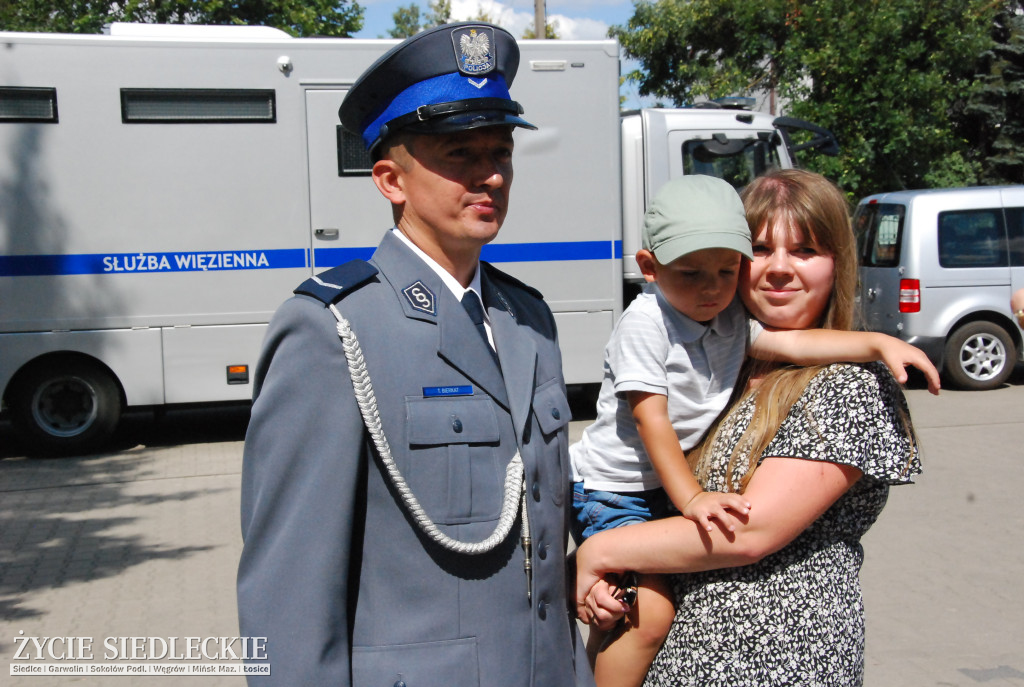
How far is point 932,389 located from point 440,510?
36.5 inches

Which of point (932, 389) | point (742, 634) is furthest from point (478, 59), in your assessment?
point (742, 634)

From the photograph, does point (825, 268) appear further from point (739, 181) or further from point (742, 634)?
point (739, 181)

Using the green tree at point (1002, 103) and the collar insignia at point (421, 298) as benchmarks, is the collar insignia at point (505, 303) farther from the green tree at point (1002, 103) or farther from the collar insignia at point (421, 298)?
the green tree at point (1002, 103)

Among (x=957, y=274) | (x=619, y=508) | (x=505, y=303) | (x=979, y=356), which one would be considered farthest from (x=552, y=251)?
(x=505, y=303)

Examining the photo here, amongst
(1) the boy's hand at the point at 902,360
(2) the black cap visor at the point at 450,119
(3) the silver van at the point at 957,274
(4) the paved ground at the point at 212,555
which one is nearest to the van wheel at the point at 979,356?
(3) the silver van at the point at 957,274

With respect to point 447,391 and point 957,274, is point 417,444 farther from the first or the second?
point 957,274

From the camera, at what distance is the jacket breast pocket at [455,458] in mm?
1467

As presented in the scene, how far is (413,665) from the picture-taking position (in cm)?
143

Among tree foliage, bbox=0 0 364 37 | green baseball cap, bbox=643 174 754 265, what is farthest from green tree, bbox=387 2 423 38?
green baseball cap, bbox=643 174 754 265

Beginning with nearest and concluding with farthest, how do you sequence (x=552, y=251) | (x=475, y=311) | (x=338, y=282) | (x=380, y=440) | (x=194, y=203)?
(x=380, y=440) → (x=338, y=282) → (x=475, y=311) → (x=194, y=203) → (x=552, y=251)

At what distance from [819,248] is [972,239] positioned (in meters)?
9.45

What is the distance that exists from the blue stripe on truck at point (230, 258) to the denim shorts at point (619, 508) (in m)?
6.18

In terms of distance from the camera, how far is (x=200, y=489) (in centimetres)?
714

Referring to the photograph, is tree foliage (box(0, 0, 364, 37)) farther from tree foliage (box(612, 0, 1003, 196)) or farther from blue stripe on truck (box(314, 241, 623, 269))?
blue stripe on truck (box(314, 241, 623, 269))
